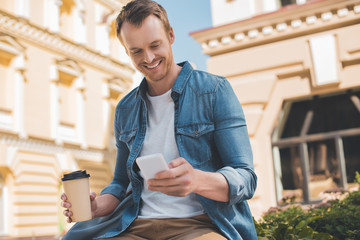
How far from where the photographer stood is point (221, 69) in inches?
258

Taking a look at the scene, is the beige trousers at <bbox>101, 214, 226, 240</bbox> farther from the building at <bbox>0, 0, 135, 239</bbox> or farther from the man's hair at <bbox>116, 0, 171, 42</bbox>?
the building at <bbox>0, 0, 135, 239</bbox>

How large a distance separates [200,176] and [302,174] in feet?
16.5

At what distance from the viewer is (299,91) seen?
6027 mm

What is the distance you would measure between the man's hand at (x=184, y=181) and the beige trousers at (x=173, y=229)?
139mm

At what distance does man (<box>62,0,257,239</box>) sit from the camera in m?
1.45

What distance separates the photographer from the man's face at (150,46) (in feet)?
5.14

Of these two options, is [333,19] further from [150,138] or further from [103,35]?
[103,35]

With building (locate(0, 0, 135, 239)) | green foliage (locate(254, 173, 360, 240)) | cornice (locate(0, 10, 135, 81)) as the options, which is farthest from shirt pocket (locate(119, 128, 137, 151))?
cornice (locate(0, 10, 135, 81))

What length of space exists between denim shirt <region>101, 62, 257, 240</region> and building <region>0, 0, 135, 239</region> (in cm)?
986

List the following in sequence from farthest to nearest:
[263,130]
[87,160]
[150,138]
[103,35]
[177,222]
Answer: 1. [103,35]
2. [87,160]
3. [263,130]
4. [150,138]
5. [177,222]

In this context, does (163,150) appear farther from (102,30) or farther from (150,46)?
(102,30)

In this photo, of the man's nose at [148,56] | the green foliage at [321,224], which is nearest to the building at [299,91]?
the green foliage at [321,224]

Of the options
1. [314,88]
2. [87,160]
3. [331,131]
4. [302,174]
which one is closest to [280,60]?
[314,88]

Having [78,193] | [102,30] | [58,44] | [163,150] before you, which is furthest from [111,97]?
[78,193]
